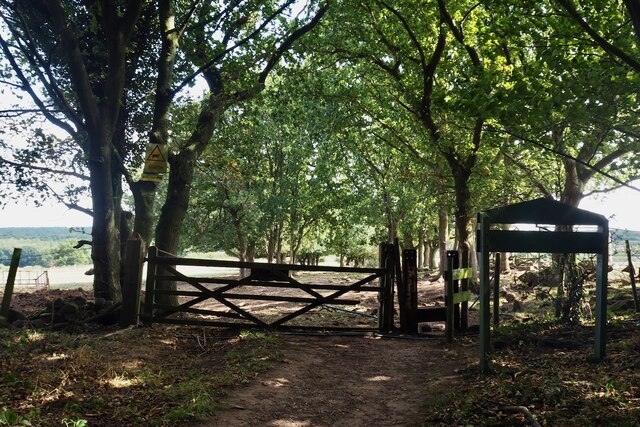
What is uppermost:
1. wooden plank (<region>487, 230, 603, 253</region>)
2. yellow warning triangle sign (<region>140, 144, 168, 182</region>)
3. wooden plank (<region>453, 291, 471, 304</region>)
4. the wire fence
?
yellow warning triangle sign (<region>140, 144, 168, 182</region>)

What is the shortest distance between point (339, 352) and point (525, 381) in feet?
12.7

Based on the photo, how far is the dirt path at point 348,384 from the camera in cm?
584

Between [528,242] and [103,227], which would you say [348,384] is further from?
[103,227]

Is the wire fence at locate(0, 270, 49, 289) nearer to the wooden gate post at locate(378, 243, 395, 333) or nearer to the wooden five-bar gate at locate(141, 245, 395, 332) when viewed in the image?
the wooden five-bar gate at locate(141, 245, 395, 332)

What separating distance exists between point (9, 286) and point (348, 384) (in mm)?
7302

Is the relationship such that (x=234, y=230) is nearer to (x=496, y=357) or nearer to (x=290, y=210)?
(x=290, y=210)

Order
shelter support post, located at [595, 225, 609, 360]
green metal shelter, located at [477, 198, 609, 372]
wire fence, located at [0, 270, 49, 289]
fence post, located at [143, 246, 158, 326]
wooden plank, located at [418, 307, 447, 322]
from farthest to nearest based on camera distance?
wire fence, located at [0, 270, 49, 289], wooden plank, located at [418, 307, 447, 322], fence post, located at [143, 246, 158, 326], green metal shelter, located at [477, 198, 609, 372], shelter support post, located at [595, 225, 609, 360]

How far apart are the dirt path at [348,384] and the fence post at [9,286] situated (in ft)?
18.7

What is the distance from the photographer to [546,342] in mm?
8625

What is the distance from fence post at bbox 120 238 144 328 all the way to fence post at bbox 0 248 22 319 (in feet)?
7.05

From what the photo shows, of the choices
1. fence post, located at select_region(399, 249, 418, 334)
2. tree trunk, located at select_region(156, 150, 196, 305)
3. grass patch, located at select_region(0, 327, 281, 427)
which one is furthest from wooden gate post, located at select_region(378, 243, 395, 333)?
tree trunk, located at select_region(156, 150, 196, 305)

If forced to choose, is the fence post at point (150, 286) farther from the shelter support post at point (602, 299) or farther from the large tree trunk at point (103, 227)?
the shelter support post at point (602, 299)

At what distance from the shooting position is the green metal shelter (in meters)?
7.26

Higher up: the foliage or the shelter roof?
the shelter roof
